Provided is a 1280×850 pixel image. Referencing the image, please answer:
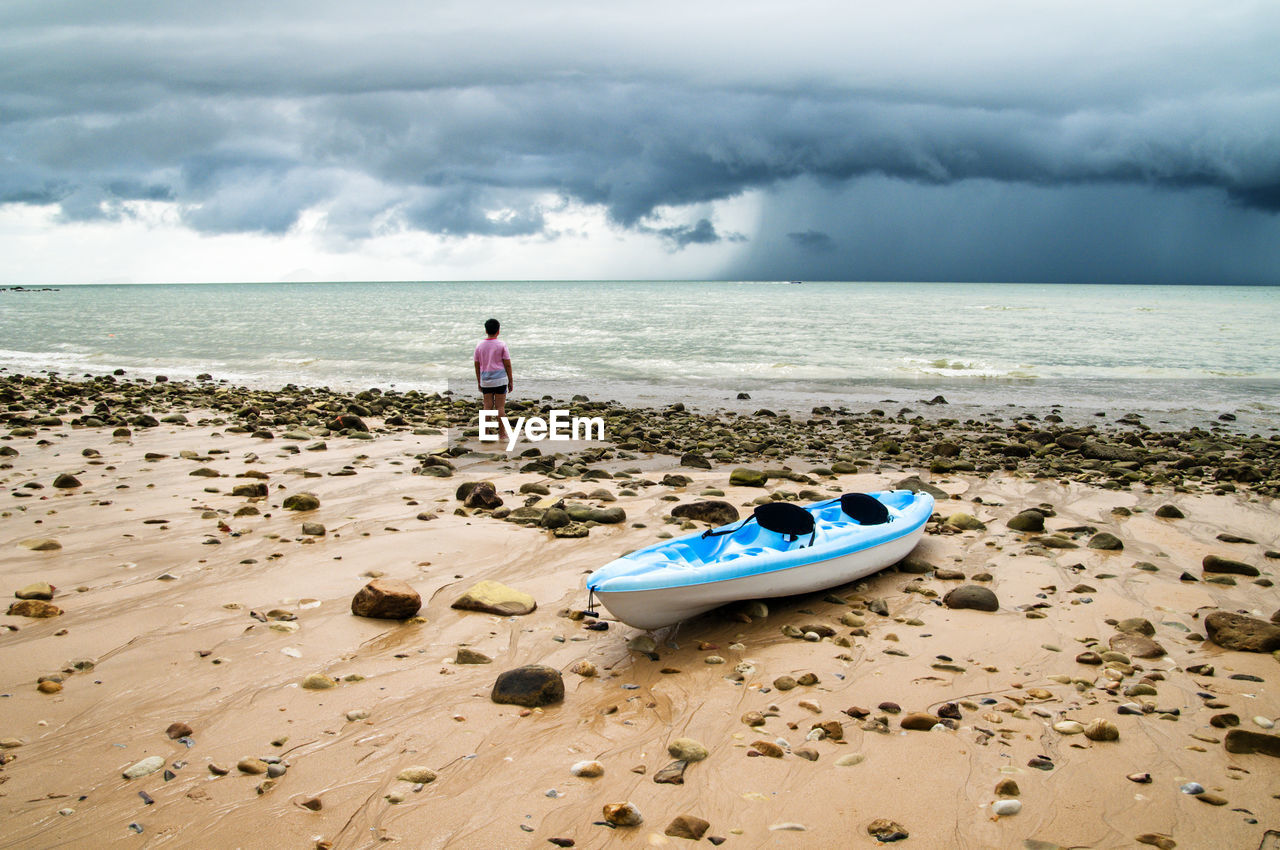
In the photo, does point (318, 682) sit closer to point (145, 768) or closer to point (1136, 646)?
point (145, 768)

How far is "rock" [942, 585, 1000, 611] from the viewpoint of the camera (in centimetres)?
646

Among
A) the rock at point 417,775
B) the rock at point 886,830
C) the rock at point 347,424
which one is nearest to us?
the rock at point 886,830

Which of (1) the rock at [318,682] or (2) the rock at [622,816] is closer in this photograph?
(2) the rock at [622,816]

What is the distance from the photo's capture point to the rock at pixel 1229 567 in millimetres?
7301

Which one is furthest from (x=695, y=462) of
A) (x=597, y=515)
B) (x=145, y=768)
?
(x=145, y=768)

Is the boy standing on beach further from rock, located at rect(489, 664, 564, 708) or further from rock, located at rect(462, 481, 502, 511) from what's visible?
rock, located at rect(489, 664, 564, 708)

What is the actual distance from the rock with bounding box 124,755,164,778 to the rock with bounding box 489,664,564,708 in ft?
6.00

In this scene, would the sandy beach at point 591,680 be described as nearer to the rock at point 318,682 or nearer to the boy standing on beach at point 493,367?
the rock at point 318,682

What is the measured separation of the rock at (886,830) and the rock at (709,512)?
5.01 m

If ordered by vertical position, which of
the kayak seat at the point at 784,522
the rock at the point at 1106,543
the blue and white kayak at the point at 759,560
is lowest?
the rock at the point at 1106,543

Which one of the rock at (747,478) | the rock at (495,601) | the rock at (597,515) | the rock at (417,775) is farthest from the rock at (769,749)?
the rock at (747,478)

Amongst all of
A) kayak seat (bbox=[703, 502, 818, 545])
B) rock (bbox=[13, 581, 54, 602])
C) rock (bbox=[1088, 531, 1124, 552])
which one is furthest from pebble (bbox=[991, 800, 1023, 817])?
rock (bbox=[13, 581, 54, 602])

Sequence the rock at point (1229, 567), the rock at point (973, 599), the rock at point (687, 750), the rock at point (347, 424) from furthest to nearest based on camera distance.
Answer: the rock at point (347, 424) → the rock at point (1229, 567) → the rock at point (973, 599) → the rock at point (687, 750)

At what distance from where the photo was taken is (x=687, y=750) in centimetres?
436
